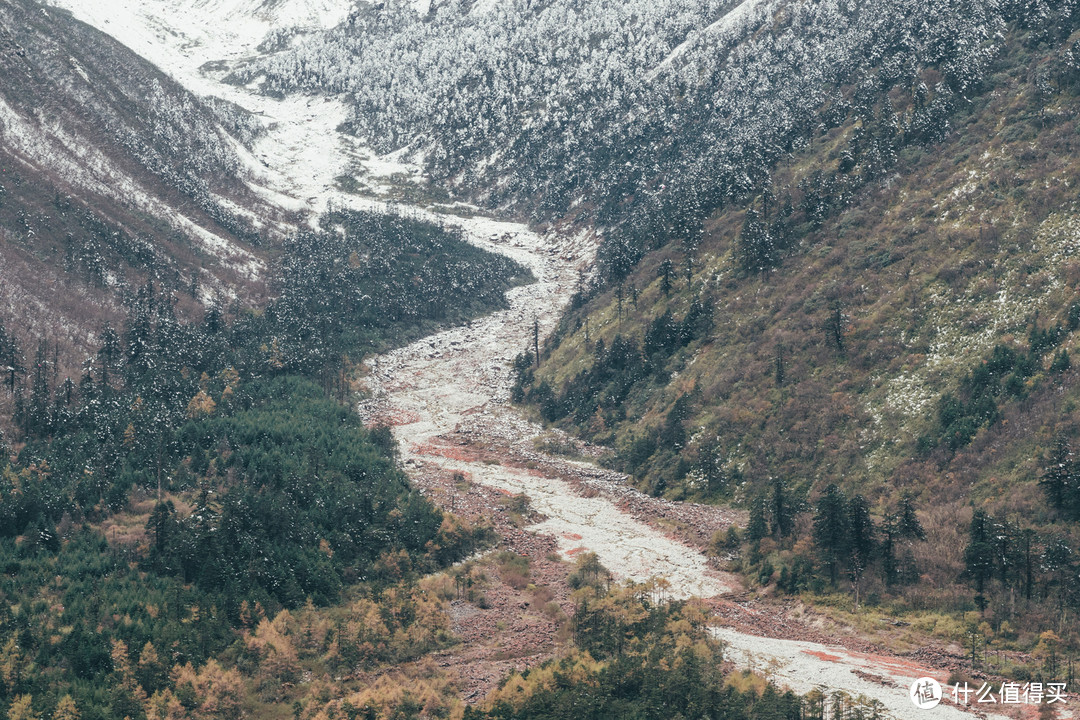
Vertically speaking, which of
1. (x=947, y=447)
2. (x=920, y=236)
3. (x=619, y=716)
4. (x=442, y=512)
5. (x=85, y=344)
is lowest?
(x=619, y=716)

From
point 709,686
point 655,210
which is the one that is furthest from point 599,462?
point 655,210

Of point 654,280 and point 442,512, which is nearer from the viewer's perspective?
point 442,512

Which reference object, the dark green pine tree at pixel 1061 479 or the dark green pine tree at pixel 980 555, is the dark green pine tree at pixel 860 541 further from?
the dark green pine tree at pixel 1061 479

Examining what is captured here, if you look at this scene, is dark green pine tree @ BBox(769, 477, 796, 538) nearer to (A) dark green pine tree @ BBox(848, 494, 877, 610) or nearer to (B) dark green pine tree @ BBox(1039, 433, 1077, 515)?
(A) dark green pine tree @ BBox(848, 494, 877, 610)

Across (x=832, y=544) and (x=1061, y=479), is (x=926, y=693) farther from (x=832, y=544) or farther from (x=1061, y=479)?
(x=1061, y=479)

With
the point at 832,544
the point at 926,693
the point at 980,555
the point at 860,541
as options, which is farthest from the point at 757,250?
the point at 926,693

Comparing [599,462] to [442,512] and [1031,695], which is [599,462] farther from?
[1031,695]
